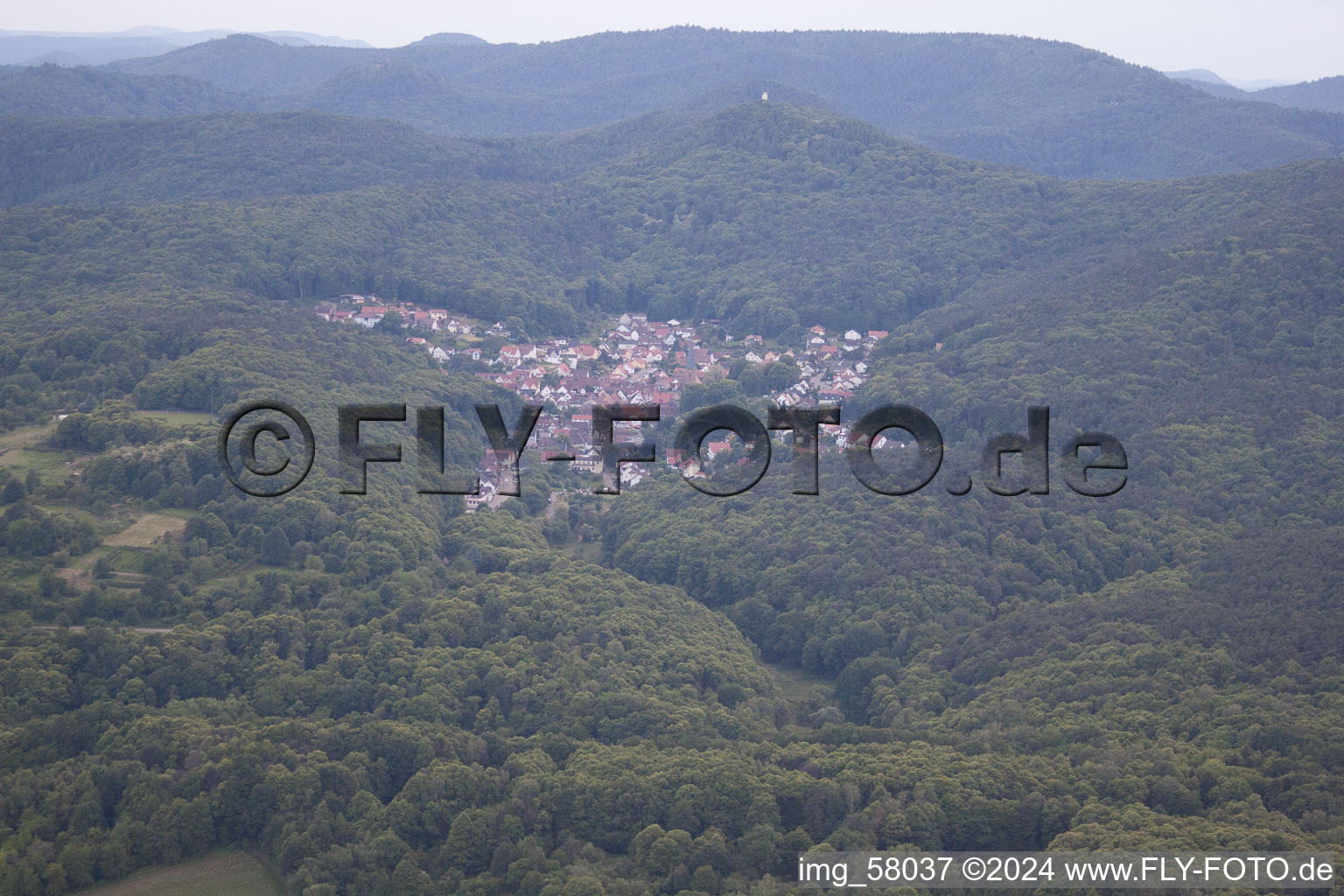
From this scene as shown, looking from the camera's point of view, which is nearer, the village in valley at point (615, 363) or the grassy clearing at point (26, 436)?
the grassy clearing at point (26, 436)

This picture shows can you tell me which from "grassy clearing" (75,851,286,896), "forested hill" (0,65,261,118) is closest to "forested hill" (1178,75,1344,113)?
"forested hill" (0,65,261,118)

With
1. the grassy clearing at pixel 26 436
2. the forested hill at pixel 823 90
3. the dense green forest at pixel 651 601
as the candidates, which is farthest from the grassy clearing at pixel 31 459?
the forested hill at pixel 823 90

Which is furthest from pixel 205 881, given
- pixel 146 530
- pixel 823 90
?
pixel 823 90

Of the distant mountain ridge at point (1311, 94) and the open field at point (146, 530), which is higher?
the distant mountain ridge at point (1311, 94)

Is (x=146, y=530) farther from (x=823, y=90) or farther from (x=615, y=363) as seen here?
(x=823, y=90)

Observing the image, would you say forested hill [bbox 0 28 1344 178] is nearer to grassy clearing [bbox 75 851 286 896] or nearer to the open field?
the open field

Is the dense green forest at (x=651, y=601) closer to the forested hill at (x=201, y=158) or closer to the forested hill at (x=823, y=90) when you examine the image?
the forested hill at (x=201, y=158)

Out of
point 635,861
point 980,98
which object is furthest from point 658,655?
point 980,98
